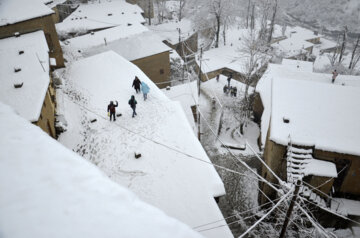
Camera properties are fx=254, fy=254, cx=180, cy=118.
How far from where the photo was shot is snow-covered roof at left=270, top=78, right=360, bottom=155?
1309 centimetres

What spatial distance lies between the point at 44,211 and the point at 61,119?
13288 millimetres

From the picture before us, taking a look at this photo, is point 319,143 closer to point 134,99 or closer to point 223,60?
point 134,99

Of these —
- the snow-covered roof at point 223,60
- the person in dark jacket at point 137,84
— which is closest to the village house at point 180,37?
the snow-covered roof at point 223,60

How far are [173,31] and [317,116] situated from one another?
35675mm

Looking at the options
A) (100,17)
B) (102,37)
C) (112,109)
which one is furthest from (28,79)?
(100,17)

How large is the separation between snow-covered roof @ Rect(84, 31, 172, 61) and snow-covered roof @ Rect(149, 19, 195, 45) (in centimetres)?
1364

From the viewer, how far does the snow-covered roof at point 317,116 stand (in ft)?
42.9

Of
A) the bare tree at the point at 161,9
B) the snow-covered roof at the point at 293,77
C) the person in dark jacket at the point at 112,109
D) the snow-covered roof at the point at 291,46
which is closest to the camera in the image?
the person in dark jacket at the point at 112,109

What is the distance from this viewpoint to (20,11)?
20.6 meters

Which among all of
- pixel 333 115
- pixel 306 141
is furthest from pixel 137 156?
pixel 333 115

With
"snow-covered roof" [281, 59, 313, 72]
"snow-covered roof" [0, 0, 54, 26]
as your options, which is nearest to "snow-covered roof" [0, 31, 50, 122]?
"snow-covered roof" [0, 0, 54, 26]

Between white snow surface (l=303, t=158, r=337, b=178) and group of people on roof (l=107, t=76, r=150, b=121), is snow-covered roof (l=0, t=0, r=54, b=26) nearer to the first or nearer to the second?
group of people on roof (l=107, t=76, r=150, b=121)

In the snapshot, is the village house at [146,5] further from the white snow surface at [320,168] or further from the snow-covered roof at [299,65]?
the white snow surface at [320,168]

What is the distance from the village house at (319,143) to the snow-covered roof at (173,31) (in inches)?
1187
